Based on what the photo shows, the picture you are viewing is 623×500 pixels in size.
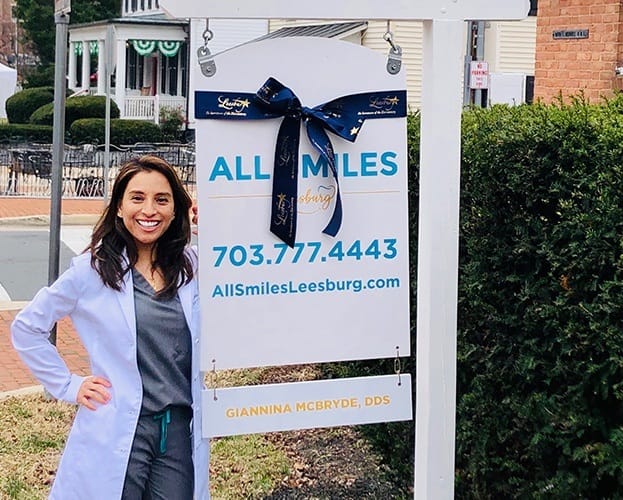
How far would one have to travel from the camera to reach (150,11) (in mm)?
44750

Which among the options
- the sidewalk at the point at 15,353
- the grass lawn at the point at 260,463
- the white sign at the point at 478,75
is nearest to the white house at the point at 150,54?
the white sign at the point at 478,75

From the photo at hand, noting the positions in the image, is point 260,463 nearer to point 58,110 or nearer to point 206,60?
point 58,110

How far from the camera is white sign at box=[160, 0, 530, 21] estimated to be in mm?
3434

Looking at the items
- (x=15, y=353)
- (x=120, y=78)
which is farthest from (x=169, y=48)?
(x=15, y=353)

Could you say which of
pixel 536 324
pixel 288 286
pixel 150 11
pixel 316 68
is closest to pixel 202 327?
pixel 288 286

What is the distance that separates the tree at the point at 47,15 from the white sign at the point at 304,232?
4871cm

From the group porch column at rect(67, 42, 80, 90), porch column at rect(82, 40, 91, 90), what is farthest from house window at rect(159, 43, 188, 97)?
porch column at rect(67, 42, 80, 90)

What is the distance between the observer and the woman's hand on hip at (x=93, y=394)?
3389 millimetres

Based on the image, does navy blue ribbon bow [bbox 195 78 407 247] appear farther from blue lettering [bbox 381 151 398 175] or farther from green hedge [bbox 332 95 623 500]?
green hedge [bbox 332 95 623 500]

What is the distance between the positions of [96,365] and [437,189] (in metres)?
1.27

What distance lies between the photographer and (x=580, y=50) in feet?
36.2

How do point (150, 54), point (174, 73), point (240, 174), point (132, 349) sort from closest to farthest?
point (132, 349), point (240, 174), point (174, 73), point (150, 54)

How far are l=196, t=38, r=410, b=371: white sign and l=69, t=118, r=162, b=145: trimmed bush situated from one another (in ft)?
86.2

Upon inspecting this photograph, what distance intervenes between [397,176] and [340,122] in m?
0.28
